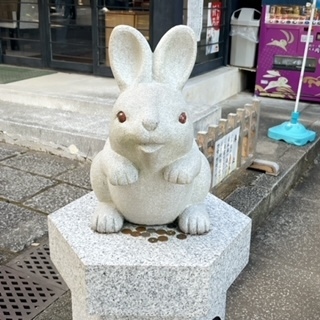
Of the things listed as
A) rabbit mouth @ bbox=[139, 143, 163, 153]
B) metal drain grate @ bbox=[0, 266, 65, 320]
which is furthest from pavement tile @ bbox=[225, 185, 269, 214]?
rabbit mouth @ bbox=[139, 143, 163, 153]

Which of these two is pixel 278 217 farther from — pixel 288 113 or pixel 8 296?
pixel 288 113

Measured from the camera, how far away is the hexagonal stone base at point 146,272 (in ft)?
6.45

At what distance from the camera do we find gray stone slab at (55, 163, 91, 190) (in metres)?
4.30

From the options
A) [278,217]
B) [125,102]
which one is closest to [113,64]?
[125,102]

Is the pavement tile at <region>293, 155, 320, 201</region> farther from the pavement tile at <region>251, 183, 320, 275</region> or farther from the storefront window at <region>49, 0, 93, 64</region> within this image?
the storefront window at <region>49, 0, 93, 64</region>

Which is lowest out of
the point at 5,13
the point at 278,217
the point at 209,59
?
the point at 278,217

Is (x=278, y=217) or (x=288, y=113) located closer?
(x=278, y=217)

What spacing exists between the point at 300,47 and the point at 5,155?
4.70m

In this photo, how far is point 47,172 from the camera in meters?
4.54

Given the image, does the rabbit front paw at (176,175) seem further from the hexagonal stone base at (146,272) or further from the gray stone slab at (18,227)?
the gray stone slab at (18,227)

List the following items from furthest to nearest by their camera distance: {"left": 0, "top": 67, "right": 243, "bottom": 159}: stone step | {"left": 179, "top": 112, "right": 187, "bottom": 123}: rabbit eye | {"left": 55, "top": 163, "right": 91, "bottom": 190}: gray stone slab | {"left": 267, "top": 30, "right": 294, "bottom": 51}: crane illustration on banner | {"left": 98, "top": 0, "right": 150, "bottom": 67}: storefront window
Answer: {"left": 267, "top": 30, "right": 294, "bottom": 51}: crane illustration on banner
{"left": 98, "top": 0, "right": 150, "bottom": 67}: storefront window
{"left": 0, "top": 67, "right": 243, "bottom": 159}: stone step
{"left": 55, "top": 163, "right": 91, "bottom": 190}: gray stone slab
{"left": 179, "top": 112, "right": 187, "bottom": 123}: rabbit eye

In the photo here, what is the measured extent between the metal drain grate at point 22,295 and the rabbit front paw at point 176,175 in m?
1.31

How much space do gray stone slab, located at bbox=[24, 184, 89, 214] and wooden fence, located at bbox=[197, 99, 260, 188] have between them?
120cm

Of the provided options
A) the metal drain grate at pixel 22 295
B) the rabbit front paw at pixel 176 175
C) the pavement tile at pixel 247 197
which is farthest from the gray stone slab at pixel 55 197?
the rabbit front paw at pixel 176 175
